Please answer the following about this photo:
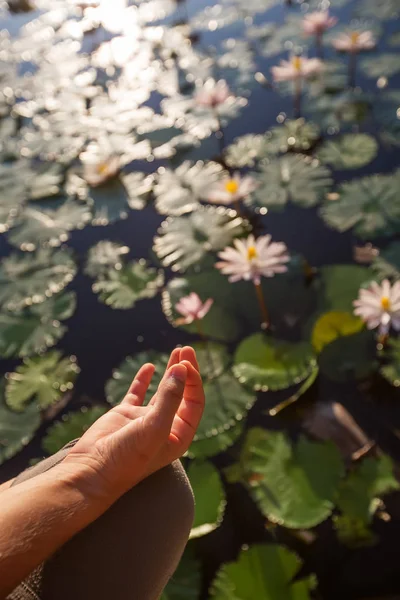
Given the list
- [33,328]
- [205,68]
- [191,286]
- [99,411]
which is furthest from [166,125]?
[99,411]

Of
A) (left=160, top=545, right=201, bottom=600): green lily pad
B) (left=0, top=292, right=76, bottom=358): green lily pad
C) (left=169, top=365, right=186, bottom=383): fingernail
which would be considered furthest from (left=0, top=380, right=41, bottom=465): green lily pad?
(left=169, top=365, right=186, bottom=383): fingernail

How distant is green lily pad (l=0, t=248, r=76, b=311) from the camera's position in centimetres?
177

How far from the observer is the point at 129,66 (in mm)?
3062

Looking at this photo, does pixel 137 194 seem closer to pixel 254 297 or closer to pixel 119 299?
pixel 119 299

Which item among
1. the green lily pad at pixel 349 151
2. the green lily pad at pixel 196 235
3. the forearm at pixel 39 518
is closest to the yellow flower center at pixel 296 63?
the green lily pad at pixel 349 151

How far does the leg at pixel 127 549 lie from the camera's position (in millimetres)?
591

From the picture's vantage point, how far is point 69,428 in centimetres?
141

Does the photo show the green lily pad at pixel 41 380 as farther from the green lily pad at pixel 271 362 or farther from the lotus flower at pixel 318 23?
the lotus flower at pixel 318 23

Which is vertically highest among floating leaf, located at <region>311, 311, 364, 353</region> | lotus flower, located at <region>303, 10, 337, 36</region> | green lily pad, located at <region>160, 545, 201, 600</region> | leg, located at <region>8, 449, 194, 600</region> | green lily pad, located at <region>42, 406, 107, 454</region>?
lotus flower, located at <region>303, 10, 337, 36</region>

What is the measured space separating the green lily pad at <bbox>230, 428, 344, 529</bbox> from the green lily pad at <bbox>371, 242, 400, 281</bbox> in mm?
620

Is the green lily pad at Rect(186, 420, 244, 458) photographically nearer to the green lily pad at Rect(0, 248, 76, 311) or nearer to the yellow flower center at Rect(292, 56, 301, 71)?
the green lily pad at Rect(0, 248, 76, 311)

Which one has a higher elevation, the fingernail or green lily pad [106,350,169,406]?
the fingernail

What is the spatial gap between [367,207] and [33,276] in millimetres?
1307

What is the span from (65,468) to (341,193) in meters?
1.63
